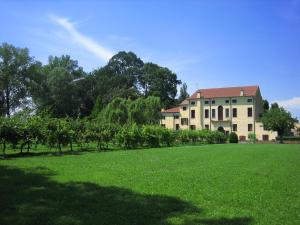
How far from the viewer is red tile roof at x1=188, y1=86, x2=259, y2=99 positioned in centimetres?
6278

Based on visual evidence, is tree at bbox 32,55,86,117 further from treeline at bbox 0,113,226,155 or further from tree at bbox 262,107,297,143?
tree at bbox 262,107,297,143

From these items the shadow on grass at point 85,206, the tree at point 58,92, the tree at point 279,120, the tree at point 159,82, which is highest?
the tree at point 159,82

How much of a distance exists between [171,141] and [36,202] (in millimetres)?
31566

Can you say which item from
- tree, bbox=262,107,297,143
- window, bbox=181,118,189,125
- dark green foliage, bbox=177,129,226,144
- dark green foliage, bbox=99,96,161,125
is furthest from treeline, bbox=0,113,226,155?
window, bbox=181,118,189,125

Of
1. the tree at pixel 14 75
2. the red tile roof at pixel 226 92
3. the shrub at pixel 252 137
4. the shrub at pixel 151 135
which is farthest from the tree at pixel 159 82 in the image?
the shrub at pixel 151 135

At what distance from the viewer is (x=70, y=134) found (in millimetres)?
22578

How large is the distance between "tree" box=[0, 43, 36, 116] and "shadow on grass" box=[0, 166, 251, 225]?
47.4 metres

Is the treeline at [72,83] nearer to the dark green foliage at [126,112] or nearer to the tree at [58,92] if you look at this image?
the tree at [58,92]

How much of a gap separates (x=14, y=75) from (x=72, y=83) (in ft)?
39.4

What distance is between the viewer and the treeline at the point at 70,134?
64.3 feet

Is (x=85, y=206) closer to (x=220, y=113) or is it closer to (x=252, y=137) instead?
(x=252, y=137)

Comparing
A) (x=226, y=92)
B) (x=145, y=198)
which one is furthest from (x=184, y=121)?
(x=145, y=198)

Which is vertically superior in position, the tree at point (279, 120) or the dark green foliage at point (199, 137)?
the tree at point (279, 120)

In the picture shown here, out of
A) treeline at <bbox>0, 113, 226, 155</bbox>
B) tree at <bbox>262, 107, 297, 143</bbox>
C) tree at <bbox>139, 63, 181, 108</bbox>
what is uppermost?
tree at <bbox>139, 63, 181, 108</bbox>
